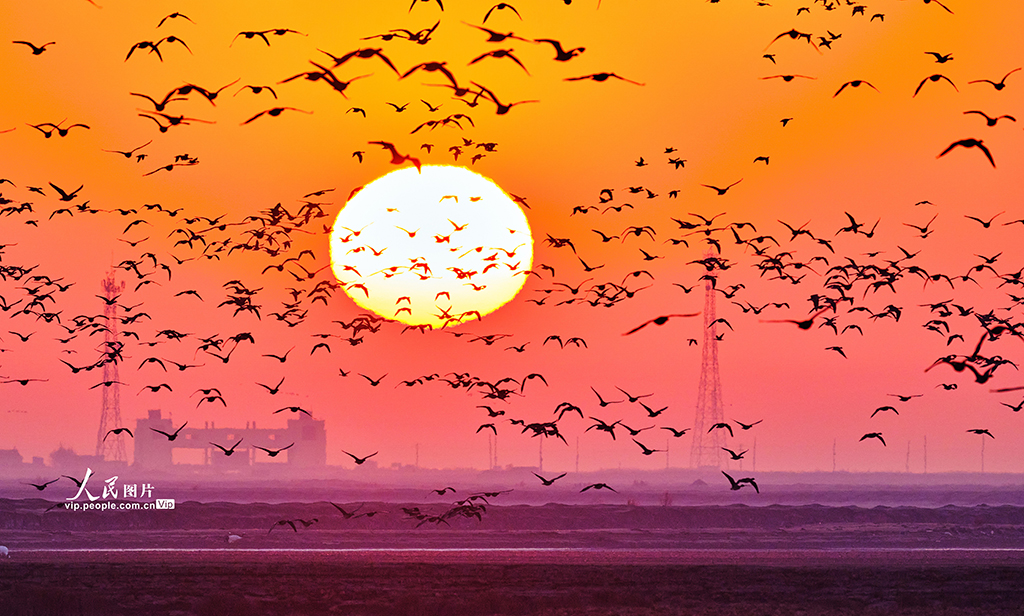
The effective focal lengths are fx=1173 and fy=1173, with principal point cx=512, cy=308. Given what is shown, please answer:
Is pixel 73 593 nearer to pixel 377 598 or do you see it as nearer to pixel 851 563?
pixel 377 598

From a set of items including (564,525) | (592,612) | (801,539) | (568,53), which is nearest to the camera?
(568,53)

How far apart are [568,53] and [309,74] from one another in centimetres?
598

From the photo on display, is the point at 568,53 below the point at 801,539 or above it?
above

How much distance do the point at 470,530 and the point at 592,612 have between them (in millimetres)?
78164

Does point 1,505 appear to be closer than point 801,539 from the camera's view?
No

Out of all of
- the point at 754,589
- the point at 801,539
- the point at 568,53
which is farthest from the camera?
the point at 801,539

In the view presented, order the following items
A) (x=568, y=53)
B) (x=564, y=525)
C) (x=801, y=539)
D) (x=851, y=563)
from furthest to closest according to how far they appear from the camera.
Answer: (x=564, y=525), (x=801, y=539), (x=851, y=563), (x=568, y=53)

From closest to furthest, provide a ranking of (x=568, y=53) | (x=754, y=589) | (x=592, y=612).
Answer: (x=568, y=53) → (x=592, y=612) → (x=754, y=589)

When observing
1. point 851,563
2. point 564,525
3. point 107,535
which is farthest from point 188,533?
point 851,563

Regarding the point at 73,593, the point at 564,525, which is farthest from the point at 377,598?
the point at 564,525

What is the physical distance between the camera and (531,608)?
64.6m

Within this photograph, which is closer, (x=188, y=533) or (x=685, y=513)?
(x=188, y=533)

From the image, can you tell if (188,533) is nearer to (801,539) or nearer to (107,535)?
(107,535)

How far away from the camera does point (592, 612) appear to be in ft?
210
